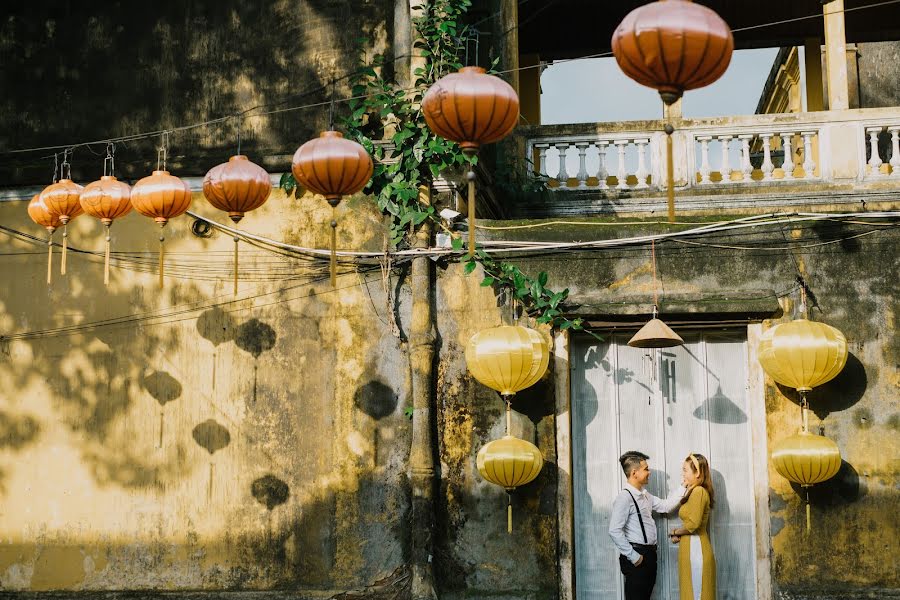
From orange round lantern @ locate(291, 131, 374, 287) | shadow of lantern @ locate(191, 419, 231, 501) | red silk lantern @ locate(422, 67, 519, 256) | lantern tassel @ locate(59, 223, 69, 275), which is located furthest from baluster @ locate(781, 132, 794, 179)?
lantern tassel @ locate(59, 223, 69, 275)

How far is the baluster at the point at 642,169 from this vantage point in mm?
11156

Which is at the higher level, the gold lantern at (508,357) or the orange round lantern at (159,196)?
the orange round lantern at (159,196)

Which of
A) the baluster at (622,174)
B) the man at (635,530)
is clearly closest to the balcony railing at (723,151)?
the baluster at (622,174)

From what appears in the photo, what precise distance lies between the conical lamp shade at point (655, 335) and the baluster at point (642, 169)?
2.18 meters

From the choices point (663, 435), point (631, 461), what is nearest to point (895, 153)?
point (663, 435)

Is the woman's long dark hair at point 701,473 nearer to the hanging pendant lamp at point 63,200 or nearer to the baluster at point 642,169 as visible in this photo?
the baluster at point 642,169

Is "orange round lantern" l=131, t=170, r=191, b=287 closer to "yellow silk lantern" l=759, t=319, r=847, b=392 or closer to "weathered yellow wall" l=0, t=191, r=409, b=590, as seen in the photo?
"weathered yellow wall" l=0, t=191, r=409, b=590

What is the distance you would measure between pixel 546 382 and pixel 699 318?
1.35 m

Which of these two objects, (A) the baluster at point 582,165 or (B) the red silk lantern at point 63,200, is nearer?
(B) the red silk lantern at point 63,200

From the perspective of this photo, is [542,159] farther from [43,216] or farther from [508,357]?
[43,216]

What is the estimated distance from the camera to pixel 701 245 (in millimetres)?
9859

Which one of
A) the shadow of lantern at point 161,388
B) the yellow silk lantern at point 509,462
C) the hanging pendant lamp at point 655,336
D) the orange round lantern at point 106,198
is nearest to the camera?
the hanging pendant lamp at point 655,336

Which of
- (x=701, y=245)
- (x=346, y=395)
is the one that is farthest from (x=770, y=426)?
(x=346, y=395)

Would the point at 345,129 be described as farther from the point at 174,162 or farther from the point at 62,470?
the point at 62,470
